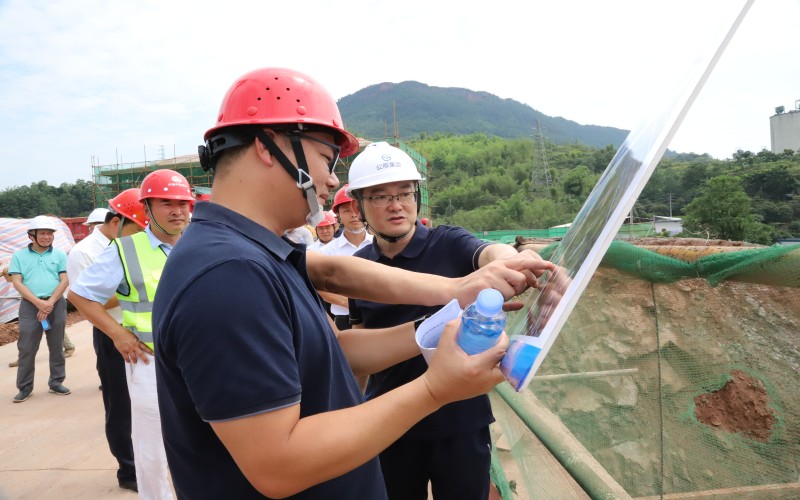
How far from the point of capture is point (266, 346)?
0.92 meters

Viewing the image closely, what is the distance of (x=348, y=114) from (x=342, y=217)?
187103 millimetres

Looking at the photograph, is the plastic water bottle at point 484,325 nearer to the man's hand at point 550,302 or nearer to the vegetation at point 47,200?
the man's hand at point 550,302

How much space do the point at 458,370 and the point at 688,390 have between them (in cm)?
192

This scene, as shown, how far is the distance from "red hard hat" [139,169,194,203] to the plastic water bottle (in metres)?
2.78

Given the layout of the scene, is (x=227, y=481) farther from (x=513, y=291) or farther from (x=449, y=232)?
(x=449, y=232)

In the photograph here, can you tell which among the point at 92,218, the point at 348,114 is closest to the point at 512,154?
the point at 348,114

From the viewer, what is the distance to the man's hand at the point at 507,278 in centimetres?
159

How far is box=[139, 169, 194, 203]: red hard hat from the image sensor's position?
3.21 m

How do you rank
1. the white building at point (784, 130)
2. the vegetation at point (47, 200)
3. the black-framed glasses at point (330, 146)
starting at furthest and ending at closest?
the vegetation at point (47, 200), the white building at point (784, 130), the black-framed glasses at point (330, 146)

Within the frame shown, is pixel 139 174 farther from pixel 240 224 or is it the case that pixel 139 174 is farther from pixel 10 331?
pixel 240 224

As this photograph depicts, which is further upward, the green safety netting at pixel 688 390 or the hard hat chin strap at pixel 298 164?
the hard hat chin strap at pixel 298 164

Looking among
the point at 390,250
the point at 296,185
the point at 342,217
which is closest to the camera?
the point at 296,185

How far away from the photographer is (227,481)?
43.5 inches

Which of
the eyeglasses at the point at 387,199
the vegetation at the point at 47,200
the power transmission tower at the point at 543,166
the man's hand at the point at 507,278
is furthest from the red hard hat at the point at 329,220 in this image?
the power transmission tower at the point at 543,166
